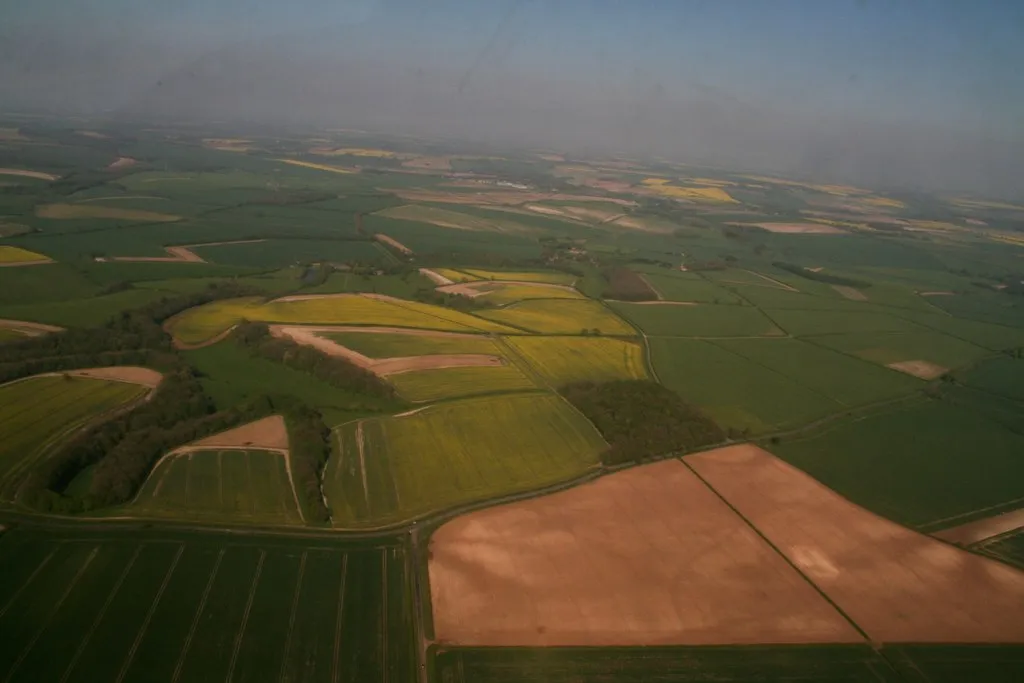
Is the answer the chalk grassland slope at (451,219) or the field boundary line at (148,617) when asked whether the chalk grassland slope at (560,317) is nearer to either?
the field boundary line at (148,617)

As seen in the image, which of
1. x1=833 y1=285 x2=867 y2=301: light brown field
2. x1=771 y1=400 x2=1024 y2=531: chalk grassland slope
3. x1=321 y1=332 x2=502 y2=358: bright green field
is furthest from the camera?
x1=833 y1=285 x2=867 y2=301: light brown field

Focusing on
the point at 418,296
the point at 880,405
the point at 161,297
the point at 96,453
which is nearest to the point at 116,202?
the point at 161,297

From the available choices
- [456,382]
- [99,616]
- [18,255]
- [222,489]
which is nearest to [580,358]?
[456,382]

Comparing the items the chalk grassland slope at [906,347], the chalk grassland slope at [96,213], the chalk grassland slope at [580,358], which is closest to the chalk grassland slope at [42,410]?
the chalk grassland slope at [580,358]

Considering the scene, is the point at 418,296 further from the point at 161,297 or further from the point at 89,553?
the point at 89,553

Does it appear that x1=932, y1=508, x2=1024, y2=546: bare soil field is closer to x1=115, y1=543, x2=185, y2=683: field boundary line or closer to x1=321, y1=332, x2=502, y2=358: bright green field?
x1=321, y1=332, x2=502, y2=358: bright green field

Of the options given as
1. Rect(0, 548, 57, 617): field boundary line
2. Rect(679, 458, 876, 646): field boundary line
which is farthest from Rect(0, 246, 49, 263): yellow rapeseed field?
Rect(679, 458, 876, 646): field boundary line
